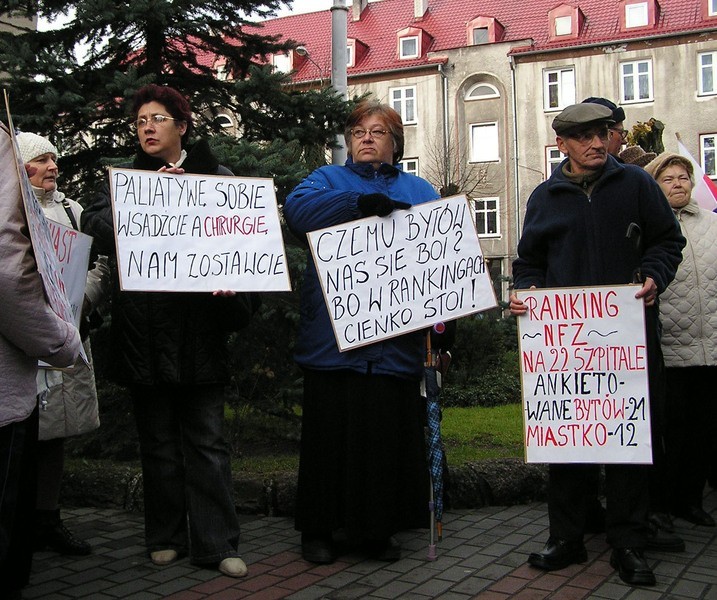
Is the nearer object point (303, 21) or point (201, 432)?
point (201, 432)

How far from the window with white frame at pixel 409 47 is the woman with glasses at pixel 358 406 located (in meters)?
34.1

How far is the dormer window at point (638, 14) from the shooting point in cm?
3366

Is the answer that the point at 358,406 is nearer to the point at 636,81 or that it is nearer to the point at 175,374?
the point at 175,374

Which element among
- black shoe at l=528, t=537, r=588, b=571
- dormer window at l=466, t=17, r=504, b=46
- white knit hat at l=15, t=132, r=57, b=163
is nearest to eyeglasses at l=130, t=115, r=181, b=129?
white knit hat at l=15, t=132, r=57, b=163

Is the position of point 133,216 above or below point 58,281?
above

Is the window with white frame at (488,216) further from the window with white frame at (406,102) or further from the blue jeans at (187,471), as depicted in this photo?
the blue jeans at (187,471)

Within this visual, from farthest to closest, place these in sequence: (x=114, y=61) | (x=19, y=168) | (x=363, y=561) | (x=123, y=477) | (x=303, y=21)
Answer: (x=303, y=21) → (x=114, y=61) → (x=123, y=477) → (x=363, y=561) → (x=19, y=168)

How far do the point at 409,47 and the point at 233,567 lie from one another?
35.6m

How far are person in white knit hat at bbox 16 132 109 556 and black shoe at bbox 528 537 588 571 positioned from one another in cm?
227

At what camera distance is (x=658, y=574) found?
4008 mm

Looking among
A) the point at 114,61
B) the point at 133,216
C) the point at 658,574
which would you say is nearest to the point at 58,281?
the point at 133,216

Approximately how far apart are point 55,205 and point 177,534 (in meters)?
1.79

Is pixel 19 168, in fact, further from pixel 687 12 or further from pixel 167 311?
pixel 687 12

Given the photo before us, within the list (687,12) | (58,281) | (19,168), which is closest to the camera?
(19,168)
